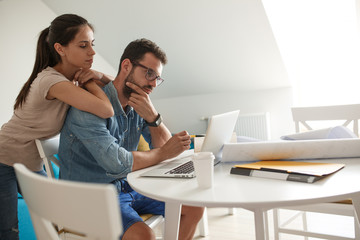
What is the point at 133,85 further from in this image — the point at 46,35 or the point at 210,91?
the point at 210,91

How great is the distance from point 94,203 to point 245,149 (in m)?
0.79

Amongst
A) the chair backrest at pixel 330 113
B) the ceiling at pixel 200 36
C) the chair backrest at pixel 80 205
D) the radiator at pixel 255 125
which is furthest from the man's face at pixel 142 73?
the radiator at pixel 255 125

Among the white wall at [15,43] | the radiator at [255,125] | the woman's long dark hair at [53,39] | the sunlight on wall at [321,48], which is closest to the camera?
the woman's long dark hair at [53,39]

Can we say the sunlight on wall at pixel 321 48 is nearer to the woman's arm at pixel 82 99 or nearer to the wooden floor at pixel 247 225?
the wooden floor at pixel 247 225

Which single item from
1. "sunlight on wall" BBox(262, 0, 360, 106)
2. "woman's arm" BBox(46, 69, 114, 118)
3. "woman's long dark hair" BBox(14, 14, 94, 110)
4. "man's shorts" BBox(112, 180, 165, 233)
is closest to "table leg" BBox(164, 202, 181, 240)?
"man's shorts" BBox(112, 180, 165, 233)

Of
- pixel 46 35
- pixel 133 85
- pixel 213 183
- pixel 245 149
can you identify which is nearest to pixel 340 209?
pixel 245 149

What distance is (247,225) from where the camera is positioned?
2.39 m

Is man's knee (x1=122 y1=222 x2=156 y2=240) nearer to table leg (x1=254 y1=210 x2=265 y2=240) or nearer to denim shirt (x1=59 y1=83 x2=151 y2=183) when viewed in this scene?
denim shirt (x1=59 y1=83 x2=151 y2=183)

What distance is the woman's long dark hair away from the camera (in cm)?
145

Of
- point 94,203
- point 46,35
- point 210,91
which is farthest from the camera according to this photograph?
point 210,91

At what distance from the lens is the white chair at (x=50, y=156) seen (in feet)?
4.41

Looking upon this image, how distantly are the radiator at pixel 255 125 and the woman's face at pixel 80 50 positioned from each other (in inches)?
125

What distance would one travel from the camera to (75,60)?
149 cm

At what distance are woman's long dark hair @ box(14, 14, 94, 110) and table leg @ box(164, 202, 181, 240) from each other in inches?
34.3
